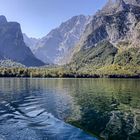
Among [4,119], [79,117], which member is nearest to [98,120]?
[79,117]

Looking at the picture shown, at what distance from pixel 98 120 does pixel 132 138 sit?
13.9 metres

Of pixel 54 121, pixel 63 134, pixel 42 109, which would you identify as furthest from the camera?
pixel 42 109

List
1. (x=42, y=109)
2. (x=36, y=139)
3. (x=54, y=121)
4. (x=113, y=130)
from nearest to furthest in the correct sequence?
(x=36, y=139) < (x=113, y=130) < (x=54, y=121) < (x=42, y=109)

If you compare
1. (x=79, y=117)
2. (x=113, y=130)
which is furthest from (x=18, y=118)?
(x=113, y=130)

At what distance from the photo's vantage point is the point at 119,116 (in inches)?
2516

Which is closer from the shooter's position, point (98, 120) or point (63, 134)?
point (63, 134)

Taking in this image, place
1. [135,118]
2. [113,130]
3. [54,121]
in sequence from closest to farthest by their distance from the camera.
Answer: [113,130] → [54,121] → [135,118]

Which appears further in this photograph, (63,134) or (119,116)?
(119,116)

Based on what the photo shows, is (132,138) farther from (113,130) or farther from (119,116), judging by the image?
(119,116)

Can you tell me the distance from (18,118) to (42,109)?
12.8m

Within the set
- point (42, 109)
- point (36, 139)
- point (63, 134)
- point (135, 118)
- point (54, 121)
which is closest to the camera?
point (36, 139)

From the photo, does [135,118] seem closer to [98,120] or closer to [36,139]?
[98,120]

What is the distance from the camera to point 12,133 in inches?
1874

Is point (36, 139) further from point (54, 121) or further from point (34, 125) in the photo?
point (54, 121)
